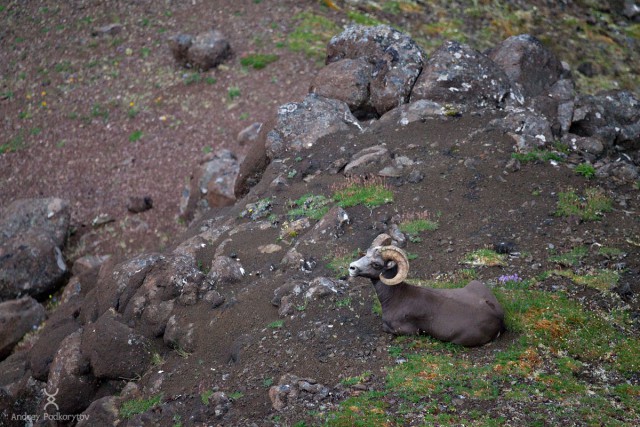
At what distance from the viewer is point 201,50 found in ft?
107

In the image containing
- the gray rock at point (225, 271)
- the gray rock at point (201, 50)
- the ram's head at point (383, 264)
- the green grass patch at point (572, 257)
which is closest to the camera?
the ram's head at point (383, 264)

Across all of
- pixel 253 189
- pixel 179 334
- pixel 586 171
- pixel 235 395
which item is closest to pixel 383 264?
pixel 235 395

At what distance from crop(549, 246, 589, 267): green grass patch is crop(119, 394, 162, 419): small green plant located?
784 centimetres

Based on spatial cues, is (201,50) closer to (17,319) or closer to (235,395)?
(17,319)

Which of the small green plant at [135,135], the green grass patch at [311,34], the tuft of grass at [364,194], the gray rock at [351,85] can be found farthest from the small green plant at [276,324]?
the green grass patch at [311,34]

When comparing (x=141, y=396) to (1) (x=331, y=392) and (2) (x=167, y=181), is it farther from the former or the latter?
(2) (x=167, y=181)

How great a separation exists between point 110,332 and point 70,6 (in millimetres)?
28706

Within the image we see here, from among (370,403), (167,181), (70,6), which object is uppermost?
(370,403)

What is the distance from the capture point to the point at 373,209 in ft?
54.4

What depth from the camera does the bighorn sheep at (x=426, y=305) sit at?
1168 cm

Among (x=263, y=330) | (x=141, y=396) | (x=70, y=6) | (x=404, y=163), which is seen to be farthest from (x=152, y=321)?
(x=70, y=6)

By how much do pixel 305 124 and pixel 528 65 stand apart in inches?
290

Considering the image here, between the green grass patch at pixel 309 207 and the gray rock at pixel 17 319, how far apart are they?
32.2ft

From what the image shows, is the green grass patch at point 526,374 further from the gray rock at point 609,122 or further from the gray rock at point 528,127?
the gray rock at point 609,122
